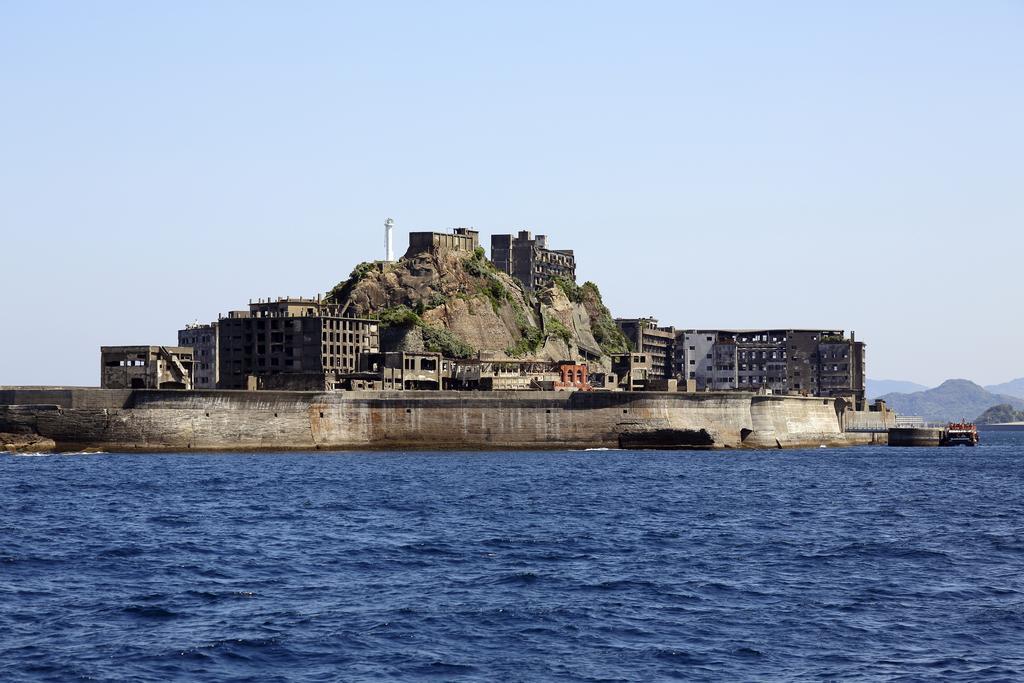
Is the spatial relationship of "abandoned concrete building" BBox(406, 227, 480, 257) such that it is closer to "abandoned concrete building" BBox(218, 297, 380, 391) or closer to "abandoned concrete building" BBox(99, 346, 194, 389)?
"abandoned concrete building" BBox(218, 297, 380, 391)

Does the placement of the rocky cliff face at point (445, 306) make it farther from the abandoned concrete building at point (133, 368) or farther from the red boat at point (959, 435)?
the red boat at point (959, 435)

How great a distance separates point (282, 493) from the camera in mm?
79938

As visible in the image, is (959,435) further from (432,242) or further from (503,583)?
(503,583)

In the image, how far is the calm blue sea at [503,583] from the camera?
33.5 m

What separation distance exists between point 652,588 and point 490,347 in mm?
140543

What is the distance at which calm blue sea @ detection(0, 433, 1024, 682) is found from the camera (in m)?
33.5

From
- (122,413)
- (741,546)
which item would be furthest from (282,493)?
(122,413)

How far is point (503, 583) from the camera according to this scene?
44688 millimetres

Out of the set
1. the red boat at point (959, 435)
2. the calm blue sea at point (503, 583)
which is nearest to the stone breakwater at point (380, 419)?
the calm blue sea at point (503, 583)

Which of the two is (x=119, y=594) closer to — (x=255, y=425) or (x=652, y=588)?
→ (x=652, y=588)

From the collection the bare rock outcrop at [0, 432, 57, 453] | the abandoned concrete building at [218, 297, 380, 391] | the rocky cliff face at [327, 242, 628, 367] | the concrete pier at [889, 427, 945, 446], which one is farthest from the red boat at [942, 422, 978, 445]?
the bare rock outcrop at [0, 432, 57, 453]

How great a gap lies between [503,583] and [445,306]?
13892cm

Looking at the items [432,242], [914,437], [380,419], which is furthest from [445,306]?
[914,437]

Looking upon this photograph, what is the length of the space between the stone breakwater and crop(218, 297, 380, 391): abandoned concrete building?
31.2 m
